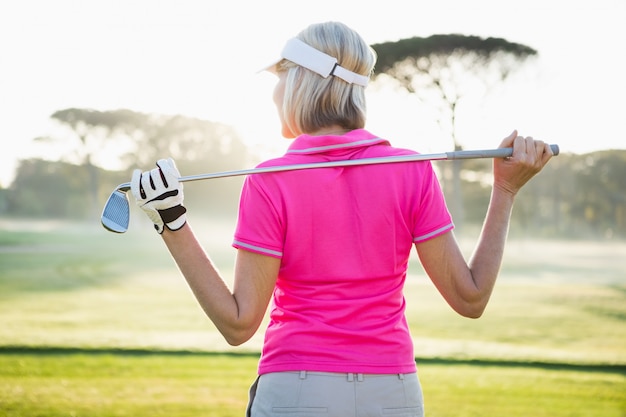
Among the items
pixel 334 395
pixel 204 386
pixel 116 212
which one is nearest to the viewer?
pixel 334 395

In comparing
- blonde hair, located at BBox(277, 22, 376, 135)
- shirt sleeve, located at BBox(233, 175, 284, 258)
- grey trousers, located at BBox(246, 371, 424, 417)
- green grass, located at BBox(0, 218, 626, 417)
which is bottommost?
green grass, located at BBox(0, 218, 626, 417)

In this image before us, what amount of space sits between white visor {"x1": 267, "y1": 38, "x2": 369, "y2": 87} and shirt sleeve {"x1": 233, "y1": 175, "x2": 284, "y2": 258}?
26 centimetres

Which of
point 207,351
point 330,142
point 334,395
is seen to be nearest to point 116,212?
point 330,142

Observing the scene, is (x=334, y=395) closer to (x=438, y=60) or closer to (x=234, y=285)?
(x=234, y=285)

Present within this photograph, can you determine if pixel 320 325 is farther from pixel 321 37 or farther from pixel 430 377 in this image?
pixel 430 377

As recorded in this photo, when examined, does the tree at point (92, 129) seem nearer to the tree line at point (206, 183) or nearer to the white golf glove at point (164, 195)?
the tree line at point (206, 183)

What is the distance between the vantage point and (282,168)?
1453 millimetres

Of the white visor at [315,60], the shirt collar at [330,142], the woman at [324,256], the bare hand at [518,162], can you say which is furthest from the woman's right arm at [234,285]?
the bare hand at [518,162]

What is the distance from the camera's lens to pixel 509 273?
78.7 feet

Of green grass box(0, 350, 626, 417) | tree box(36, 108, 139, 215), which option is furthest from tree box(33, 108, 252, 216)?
green grass box(0, 350, 626, 417)

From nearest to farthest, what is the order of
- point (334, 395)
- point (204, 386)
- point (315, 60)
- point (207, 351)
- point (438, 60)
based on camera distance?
point (334, 395) → point (315, 60) → point (204, 386) → point (207, 351) → point (438, 60)

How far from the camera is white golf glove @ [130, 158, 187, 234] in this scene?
152cm

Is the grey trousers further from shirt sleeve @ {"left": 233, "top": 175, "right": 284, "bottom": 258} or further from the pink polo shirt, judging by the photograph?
shirt sleeve @ {"left": 233, "top": 175, "right": 284, "bottom": 258}

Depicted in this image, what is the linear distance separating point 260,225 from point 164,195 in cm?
21
